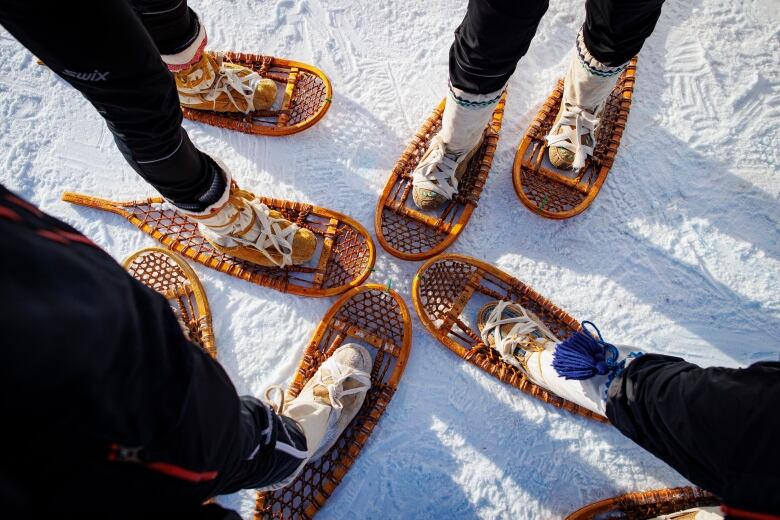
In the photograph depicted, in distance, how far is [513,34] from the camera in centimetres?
131

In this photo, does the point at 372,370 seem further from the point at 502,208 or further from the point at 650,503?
the point at 650,503

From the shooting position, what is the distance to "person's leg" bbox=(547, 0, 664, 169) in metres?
1.48

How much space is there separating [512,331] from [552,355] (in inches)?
8.5

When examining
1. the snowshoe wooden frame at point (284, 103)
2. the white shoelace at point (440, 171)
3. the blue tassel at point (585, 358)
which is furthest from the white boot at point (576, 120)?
the snowshoe wooden frame at point (284, 103)

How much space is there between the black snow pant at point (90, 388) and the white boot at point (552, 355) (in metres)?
1.03

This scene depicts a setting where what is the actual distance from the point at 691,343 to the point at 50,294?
7.05ft

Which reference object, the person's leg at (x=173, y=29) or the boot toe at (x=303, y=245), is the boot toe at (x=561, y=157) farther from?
the person's leg at (x=173, y=29)

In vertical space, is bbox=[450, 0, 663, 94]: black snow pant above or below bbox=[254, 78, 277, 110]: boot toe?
above

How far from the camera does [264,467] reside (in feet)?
4.18

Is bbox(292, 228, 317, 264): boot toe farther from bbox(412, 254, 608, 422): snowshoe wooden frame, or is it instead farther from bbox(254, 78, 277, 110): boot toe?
bbox(254, 78, 277, 110): boot toe

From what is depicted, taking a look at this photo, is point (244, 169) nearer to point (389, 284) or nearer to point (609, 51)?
point (389, 284)

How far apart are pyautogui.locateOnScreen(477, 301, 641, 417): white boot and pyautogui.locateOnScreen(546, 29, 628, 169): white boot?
69cm

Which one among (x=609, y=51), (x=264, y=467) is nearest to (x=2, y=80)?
(x=264, y=467)

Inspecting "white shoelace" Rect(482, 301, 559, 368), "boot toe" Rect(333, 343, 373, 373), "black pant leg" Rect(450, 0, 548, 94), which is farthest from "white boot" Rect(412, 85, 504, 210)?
"boot toe" Rect(333, 343, 373, 373)
